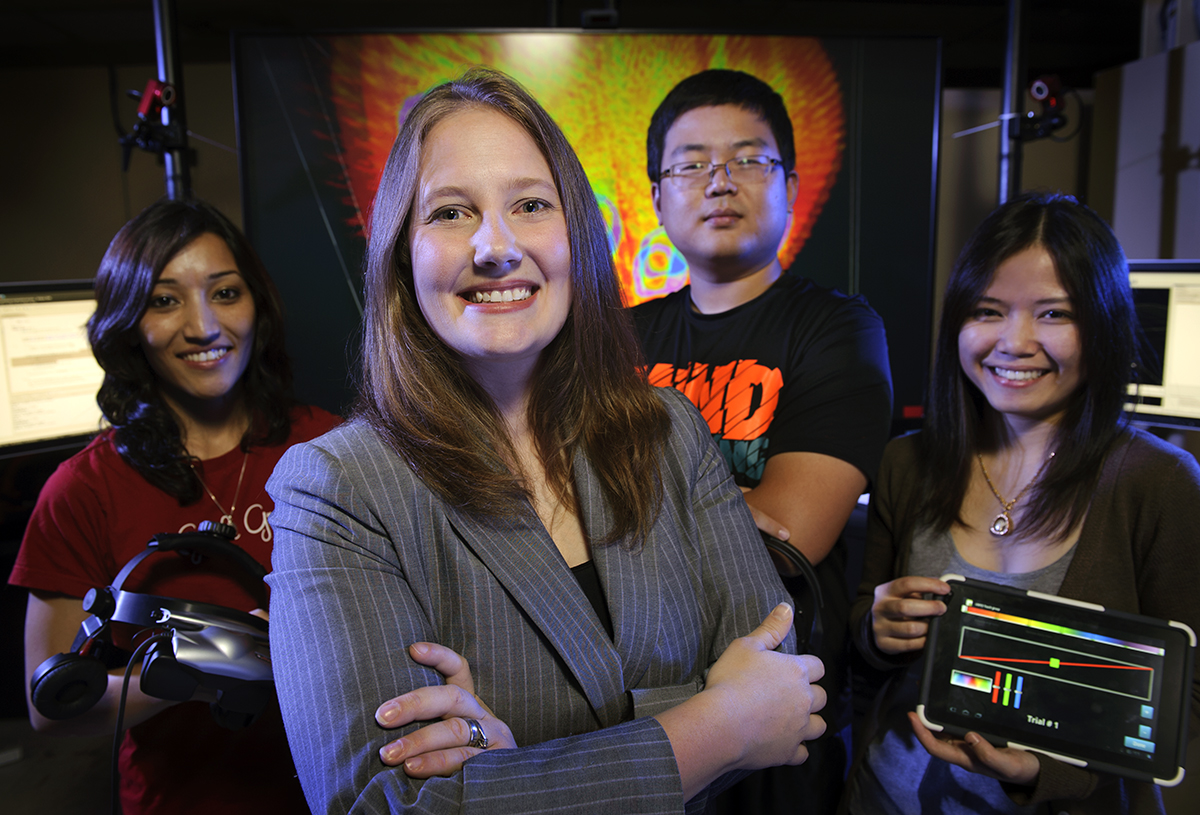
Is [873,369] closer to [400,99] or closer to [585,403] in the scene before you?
[585,403]

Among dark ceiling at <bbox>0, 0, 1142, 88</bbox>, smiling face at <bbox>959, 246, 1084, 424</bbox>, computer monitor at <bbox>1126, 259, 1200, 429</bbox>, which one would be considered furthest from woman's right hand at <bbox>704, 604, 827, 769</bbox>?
dark ceiling at <bbox>0, 0, 1142, 88</bbox>

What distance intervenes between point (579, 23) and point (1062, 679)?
13.5 feet

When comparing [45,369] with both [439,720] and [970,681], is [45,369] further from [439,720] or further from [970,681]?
[970,681]

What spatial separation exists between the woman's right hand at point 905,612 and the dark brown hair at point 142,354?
4.60 ft

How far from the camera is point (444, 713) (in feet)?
2.78

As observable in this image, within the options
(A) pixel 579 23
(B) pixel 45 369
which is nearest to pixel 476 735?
(B) pixel 45 369

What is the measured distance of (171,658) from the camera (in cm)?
102

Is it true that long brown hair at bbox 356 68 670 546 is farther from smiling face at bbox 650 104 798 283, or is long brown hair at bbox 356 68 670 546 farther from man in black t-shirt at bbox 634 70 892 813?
smiling face at bbox 650 104 798 283

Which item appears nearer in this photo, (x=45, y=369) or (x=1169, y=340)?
(x=1169, y=340)

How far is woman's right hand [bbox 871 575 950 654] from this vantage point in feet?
4.29

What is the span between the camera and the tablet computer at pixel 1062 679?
1151mm

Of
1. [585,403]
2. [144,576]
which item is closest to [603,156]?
[585,403]

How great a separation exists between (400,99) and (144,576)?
201 cm

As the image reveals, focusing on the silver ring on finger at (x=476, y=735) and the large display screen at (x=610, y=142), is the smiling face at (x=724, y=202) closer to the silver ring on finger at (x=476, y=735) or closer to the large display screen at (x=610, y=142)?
the large display screen at (x=610, y=142)
